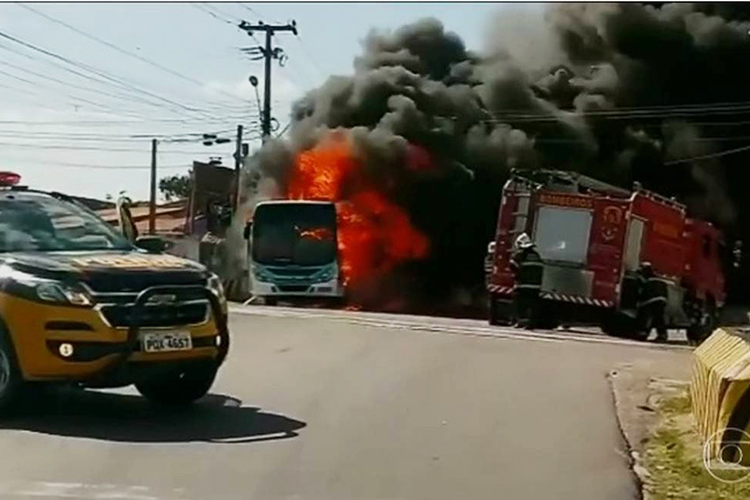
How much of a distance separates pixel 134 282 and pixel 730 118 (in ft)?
127

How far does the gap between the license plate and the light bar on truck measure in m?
2.25

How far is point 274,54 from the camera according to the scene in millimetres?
50031

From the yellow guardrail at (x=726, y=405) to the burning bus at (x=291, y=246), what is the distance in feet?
70.4

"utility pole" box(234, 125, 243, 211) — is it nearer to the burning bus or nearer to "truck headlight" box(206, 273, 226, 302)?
the burning bus

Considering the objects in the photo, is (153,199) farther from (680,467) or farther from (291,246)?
(680,467)

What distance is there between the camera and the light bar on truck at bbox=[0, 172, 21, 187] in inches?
415

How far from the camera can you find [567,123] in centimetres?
4469

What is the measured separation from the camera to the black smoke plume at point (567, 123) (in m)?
43.2

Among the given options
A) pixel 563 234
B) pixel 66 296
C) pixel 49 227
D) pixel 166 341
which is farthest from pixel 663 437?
pixel 563 234

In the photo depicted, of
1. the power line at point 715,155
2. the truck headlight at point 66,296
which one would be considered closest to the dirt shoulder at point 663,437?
the truck headlight at point 66,296

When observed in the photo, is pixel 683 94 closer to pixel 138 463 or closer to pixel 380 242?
pixel 380 242

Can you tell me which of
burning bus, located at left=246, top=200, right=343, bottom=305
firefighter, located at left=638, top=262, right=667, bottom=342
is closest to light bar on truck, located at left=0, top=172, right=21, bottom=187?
firefighter, located at left=638, top=262, right=667, bottom=342

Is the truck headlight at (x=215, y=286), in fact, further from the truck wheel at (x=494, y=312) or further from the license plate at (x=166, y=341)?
the truck wheel at (x=494, y=312)

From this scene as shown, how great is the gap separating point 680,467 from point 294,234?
75.4ft
